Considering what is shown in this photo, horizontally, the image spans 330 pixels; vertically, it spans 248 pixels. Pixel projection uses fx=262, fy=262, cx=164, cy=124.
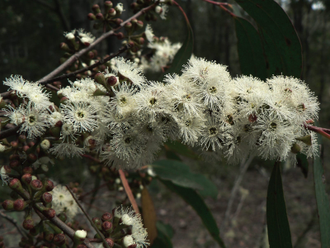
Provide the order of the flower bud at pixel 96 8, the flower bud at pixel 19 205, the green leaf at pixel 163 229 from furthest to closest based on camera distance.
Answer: the green leaf at pixel 163 229
the flower bud at pixel 96 8
the flower bud at pixel 19 205

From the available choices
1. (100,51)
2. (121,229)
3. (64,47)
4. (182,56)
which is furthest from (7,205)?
(100,51)

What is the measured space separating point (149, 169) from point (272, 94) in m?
1.19

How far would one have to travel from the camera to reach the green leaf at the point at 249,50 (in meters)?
1.58

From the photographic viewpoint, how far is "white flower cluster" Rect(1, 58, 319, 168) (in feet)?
3.04

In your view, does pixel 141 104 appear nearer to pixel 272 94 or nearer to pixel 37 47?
pixel 272 94

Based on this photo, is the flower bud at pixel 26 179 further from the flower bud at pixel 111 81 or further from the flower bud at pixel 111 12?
the flower bud at pixel 111 12

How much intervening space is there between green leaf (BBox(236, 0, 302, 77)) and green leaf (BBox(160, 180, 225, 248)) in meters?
0.95

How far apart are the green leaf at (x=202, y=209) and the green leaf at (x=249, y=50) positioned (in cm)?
90

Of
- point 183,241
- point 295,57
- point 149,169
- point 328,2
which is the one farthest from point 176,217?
point 328,2

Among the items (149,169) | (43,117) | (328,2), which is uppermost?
(328,2)

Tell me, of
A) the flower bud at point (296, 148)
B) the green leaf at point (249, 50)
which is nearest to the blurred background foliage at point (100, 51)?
the green leaf at point (249, 50)

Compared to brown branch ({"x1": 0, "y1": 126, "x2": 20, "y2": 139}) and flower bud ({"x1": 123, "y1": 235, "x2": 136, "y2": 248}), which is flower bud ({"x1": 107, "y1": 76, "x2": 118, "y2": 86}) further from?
flower bud ({"x1": 123, "y1": 235, "x2": 136, "y2": 248})

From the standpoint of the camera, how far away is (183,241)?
5184mm

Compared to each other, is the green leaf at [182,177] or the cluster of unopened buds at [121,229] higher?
the green leaf at [182,177]
